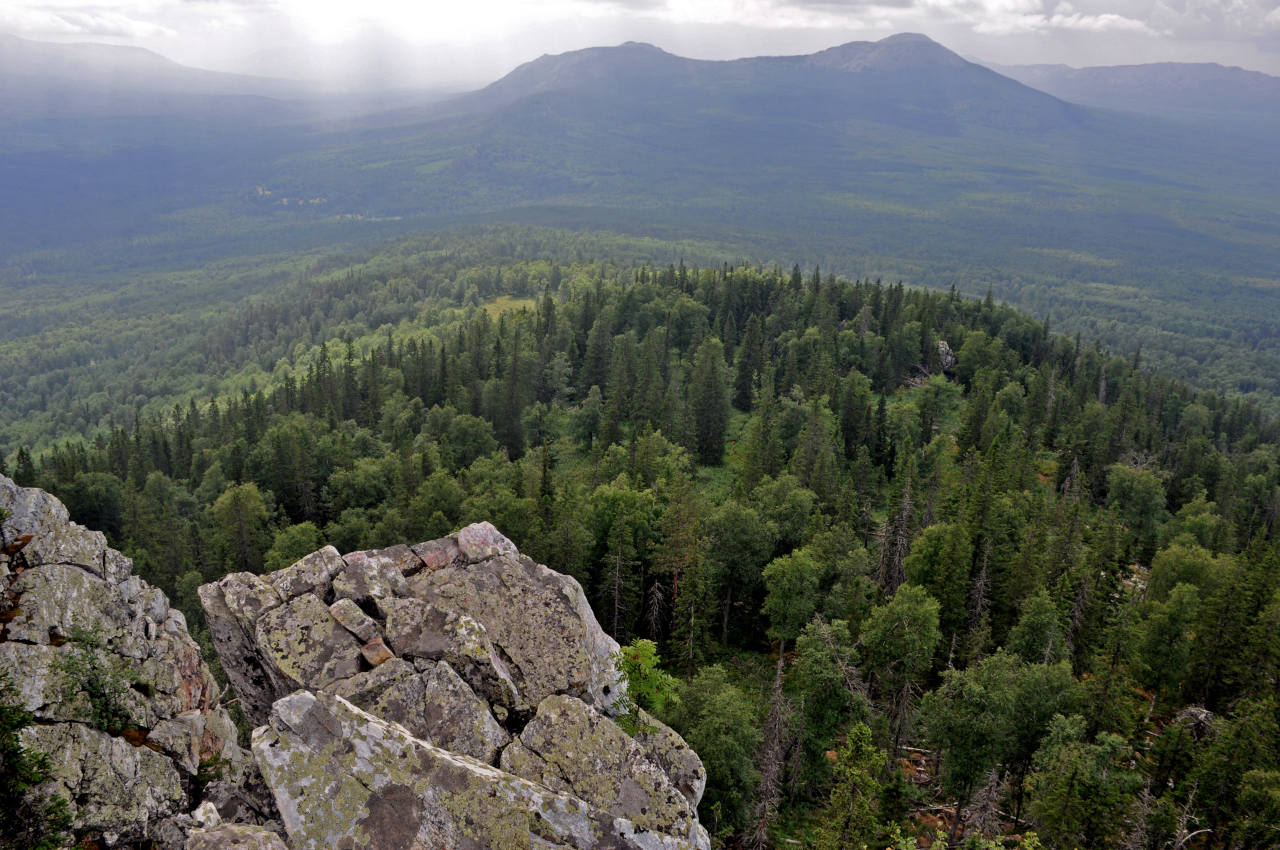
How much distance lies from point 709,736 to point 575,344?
350 ft

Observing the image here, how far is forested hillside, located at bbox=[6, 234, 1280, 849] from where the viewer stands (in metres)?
37.7

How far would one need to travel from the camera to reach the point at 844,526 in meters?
62.9

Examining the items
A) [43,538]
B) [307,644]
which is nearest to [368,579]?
[307,644]

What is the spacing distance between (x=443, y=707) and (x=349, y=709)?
9.48ft

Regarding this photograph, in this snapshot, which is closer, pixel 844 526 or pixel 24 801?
pixel 24 801

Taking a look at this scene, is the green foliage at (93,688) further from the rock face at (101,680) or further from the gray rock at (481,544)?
the gray rock at (481,544)

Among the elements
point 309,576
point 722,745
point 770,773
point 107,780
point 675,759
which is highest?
point 309,576

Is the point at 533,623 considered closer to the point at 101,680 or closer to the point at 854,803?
the point at 101,680

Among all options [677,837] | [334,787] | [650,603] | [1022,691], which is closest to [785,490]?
[650,603]

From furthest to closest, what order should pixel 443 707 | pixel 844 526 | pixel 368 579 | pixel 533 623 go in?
pixel 844 526 → pixel 533 623 → pixel 368 579 → pixel 443 707

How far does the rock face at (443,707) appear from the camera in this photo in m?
18.2

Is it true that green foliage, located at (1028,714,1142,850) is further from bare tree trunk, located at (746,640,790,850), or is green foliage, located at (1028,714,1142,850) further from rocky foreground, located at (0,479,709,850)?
rocky foreground, located at (0,479,709,850)

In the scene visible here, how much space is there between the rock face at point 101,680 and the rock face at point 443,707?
1.99 m

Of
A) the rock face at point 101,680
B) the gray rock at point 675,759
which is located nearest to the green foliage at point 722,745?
the gray rock at point 675,759
